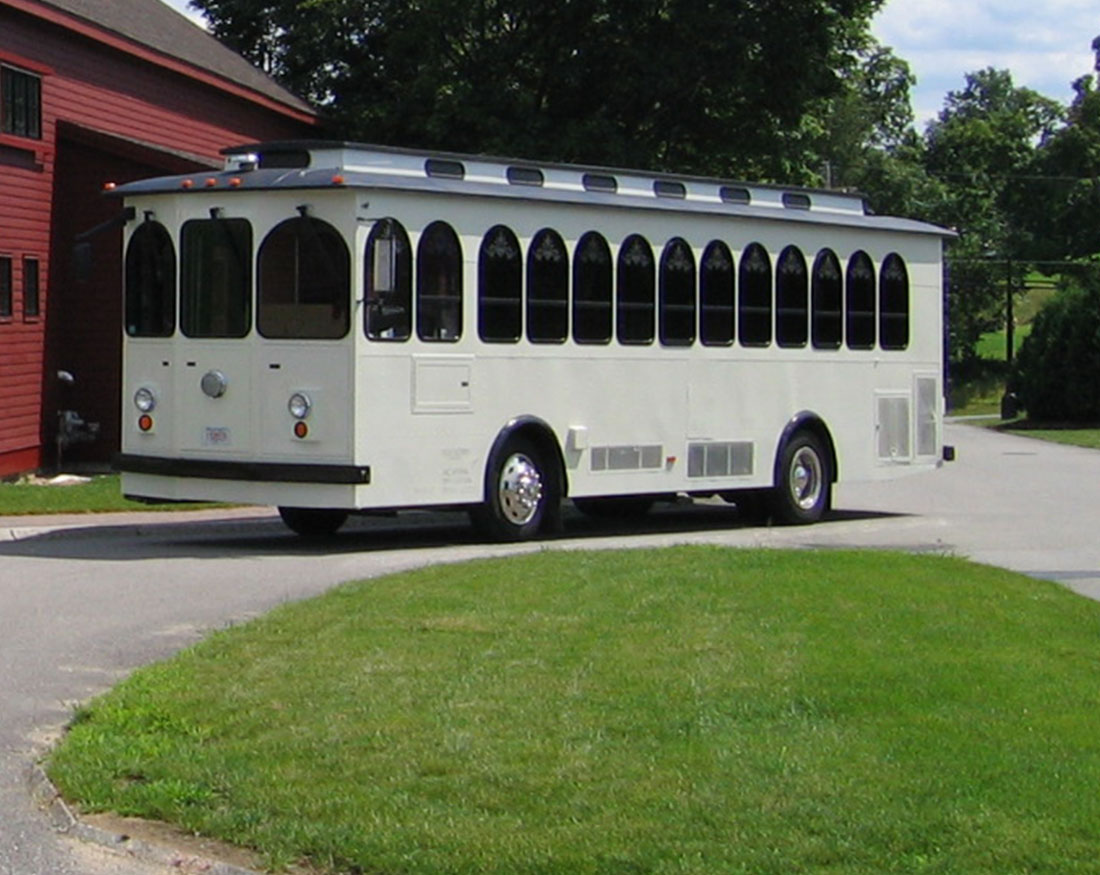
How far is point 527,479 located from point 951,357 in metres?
75.4

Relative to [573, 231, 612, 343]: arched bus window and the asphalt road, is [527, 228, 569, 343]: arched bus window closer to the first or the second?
[573, 231, 612, 343]: arched bus window

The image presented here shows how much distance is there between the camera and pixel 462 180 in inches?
708

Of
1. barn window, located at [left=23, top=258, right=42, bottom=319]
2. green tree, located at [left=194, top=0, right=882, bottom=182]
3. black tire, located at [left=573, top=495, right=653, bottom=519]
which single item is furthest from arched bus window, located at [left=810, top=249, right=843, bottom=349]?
green tree, located at [left=194, top=0, right=882, bottom=182]

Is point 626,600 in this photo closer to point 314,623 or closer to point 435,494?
point 314,623

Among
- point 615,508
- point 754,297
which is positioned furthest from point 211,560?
point 615,508

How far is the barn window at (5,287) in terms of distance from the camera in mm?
26875

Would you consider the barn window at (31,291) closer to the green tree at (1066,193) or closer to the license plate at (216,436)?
the license plate at (216,436)

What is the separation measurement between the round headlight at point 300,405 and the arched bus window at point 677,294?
13.9ft

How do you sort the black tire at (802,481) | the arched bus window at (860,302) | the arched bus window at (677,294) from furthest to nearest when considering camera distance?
1. the arched bus window at (860,302)
2. the black tire at (802,481)
3. the arched bus window at (677,294)

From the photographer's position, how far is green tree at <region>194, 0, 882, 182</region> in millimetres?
34750

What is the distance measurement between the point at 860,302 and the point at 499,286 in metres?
5.68

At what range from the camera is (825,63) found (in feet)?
117

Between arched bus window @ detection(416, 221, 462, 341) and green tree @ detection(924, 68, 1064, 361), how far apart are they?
224ft

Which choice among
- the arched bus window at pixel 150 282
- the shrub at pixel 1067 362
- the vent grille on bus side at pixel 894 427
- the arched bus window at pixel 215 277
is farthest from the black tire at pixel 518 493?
the shrub at pixel 1067 362
